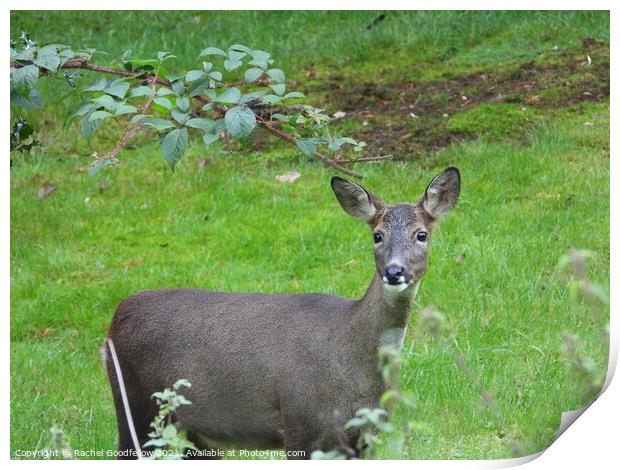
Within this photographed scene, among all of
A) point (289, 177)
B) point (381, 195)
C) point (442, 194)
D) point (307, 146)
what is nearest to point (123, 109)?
point (307, 146)

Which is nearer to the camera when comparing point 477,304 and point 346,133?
point 477,304

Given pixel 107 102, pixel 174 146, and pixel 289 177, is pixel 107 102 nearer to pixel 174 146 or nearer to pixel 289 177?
pixel 174 146

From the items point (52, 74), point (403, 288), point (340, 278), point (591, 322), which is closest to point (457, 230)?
point (340, 278)

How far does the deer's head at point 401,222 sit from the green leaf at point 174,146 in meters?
0.86

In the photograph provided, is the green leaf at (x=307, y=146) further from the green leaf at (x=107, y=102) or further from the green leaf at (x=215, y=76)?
the green leaf at (x=107, y=102)

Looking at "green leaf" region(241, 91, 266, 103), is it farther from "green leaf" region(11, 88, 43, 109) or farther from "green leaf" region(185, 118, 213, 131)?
"green leaf" region(11, 88, 43, 109)

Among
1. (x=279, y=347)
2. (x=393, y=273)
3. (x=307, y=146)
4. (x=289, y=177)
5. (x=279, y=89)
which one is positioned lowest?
(x=289, y=177)

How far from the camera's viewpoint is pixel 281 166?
301 inches

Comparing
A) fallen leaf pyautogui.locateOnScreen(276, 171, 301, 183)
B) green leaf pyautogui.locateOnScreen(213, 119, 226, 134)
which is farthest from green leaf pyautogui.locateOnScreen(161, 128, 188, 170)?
fallen leaf pyautogui.locateOnScreen(276, 171, 301, 183)

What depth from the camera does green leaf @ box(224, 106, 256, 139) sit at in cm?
337

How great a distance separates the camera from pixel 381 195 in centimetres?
686

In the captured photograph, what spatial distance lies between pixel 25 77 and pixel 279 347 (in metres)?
1.38
